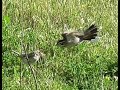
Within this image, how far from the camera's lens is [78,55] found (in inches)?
234

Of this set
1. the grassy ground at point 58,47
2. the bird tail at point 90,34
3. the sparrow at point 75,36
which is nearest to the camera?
the sparrow at point 75,36

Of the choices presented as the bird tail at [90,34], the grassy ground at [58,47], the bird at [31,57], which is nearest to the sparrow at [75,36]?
the bird tail at [90,34]

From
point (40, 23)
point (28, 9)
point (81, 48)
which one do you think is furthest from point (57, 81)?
point (28, 9)

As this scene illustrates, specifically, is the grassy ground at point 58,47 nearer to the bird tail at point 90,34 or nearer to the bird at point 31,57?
the bird at point 31,57

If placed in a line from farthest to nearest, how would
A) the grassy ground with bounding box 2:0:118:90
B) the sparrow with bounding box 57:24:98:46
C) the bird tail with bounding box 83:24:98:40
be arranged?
1. the grassy ground with bounding box 2:0:118:90
2. the bird tail with bounding box 83:24:98:40
3. the sparrow with bounding box 57:24:98:46

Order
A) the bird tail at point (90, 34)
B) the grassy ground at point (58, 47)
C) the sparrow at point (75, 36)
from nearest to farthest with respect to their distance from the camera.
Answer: the sparrow at point (75, 36)
the bird tail at point (90, 34)
the grassy ground at point (58, 47)

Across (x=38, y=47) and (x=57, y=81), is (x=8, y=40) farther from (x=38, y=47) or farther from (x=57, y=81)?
(x=57, y=81)

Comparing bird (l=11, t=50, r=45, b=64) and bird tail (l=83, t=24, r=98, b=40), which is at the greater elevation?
bird tail (l=83, t=24, r=98, b=40)

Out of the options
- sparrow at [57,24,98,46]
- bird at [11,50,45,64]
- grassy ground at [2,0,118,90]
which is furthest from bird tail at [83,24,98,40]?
bird at [11,50,45,64]

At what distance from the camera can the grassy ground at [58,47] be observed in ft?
17.4

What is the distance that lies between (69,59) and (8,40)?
821mm

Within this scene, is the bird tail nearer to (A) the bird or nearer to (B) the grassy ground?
(B) the grassy ground

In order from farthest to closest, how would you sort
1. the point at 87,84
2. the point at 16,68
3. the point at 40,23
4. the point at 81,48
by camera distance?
the point at 40,23
the point at 81,48
the point at 16,68
the point at 87,84

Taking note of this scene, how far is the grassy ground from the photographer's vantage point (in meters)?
5.30
